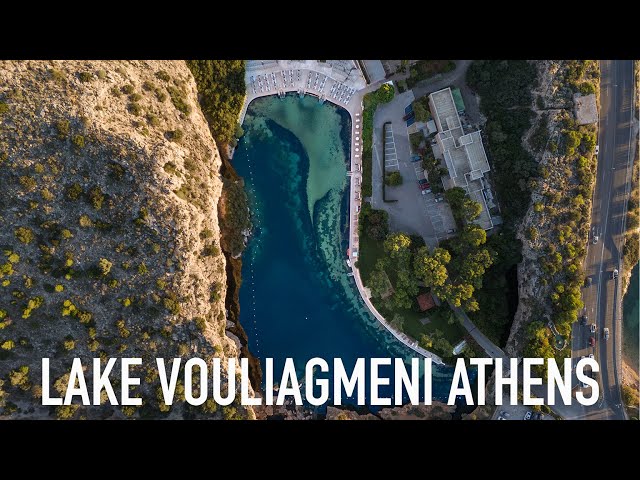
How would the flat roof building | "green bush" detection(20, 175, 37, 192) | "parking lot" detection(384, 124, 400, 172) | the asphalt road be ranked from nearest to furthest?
1. "green bush" detection(20, 175, 37, 192)
2. the asphalt road
3. the flat roof building
4. "parking lot" detection(384, 124, 400, 172)

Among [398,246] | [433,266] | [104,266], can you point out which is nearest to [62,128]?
[104,266]

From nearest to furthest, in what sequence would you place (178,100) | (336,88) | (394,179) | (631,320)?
1. (178,100)
2. (631,320)
3. (394,179)
4. (336,88)

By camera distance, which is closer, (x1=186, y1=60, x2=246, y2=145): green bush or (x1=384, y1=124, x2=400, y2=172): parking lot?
(x1=186, y1=60, x2=246, y2=145): green bush

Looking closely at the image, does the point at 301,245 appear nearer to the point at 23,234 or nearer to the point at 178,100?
the point at 178,100

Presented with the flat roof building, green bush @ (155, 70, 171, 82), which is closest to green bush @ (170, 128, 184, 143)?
green bush @ (155, 70, 171, 82)

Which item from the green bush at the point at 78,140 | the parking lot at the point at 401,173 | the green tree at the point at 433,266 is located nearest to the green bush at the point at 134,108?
the green bush at the point at 78,140

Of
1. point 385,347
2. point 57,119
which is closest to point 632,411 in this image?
point 385,347

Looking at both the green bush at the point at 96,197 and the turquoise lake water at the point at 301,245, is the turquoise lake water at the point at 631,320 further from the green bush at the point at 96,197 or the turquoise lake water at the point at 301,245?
the green bush at the point at 96,197

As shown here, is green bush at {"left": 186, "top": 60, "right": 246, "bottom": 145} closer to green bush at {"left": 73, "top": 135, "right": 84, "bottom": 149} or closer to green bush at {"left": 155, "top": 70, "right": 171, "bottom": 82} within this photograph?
green bush at {"left": 155, "top": 70, "right": 171, "bottom": 82}
